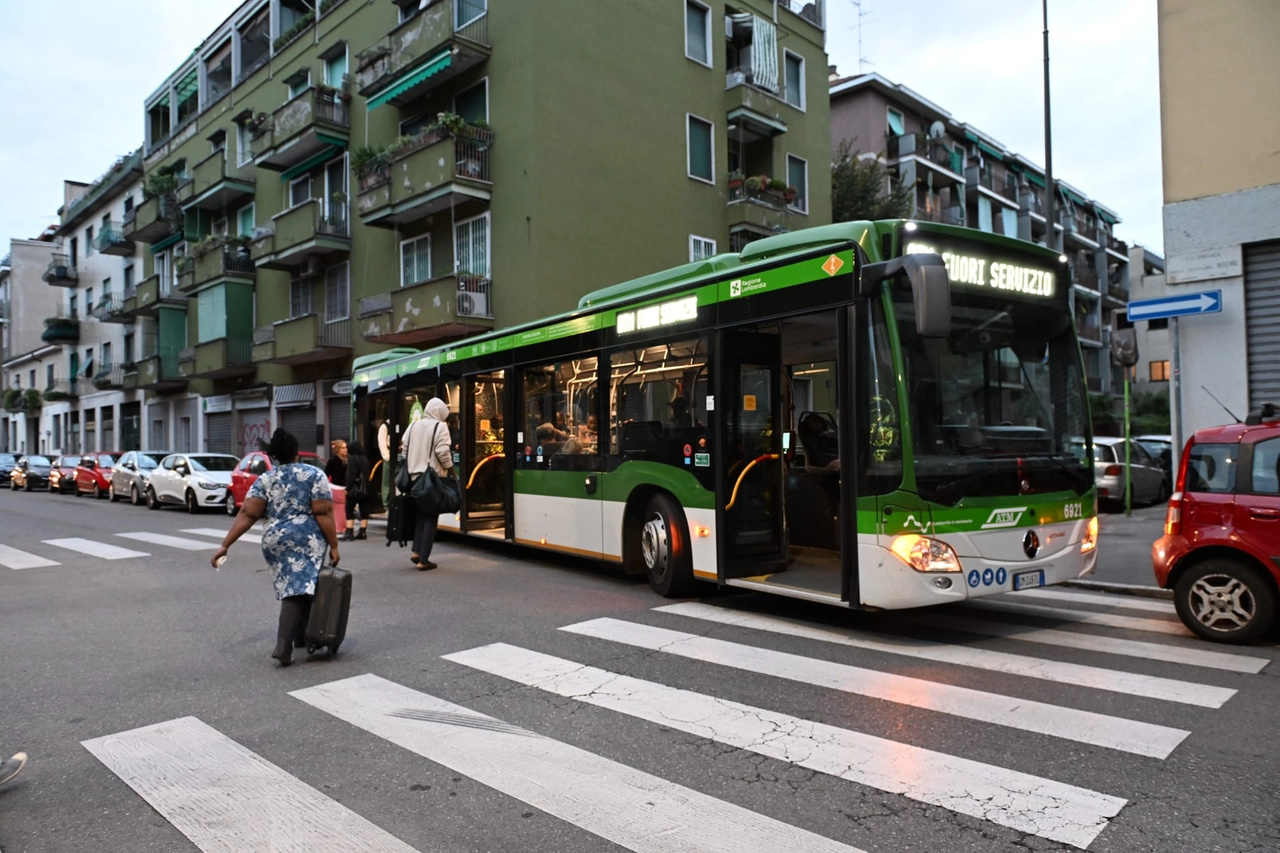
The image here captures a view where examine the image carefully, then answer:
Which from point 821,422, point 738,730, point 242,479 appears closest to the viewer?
point 738,730

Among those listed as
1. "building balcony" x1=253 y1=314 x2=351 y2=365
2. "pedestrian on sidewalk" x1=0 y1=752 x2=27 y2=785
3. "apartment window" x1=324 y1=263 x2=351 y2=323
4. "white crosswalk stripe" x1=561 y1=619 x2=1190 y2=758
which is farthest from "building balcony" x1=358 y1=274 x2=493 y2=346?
"pedestrian on sidewalk" x1=0 y1=752 x2=27 y2=785

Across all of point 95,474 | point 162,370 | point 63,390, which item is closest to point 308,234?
point 95,474

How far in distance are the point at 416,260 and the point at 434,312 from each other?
358cm

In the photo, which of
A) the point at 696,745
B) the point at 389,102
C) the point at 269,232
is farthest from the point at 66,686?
the point at 269,232

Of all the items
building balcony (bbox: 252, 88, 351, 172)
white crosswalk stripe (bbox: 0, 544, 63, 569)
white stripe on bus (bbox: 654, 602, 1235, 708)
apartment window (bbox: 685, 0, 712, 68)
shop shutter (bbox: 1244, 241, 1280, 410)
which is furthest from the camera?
building balcony (bbox: 252, 88, 351, 172)

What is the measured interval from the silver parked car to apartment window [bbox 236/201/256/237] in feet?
33.3

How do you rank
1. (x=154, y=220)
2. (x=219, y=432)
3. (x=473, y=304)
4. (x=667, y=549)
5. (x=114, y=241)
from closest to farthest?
(x=667, y=549), (x=473, y=304), (x=219, y=432), (x=154, y=220), (x=114, y=241)

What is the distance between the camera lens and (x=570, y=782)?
4.09 m

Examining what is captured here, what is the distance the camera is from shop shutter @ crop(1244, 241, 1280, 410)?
1086 centimetres

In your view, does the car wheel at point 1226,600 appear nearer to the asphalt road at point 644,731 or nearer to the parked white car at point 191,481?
the asphalt road at point 644,731

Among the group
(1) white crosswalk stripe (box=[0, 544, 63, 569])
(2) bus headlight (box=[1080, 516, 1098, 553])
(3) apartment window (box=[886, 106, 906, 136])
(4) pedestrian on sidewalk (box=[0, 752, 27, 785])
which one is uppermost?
(3) apartment window (box=[886, 106, 906, 136])

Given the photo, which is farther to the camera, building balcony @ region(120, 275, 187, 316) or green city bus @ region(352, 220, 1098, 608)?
building balcony @ region(120, 275, 187, 316)

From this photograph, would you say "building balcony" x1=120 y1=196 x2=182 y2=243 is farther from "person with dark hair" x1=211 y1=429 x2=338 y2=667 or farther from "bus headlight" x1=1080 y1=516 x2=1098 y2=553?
"bus headlight" x1=1080 y1=516 x2=1098 y2=553

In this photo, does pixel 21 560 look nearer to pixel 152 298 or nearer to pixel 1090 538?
pixel 1090 538
